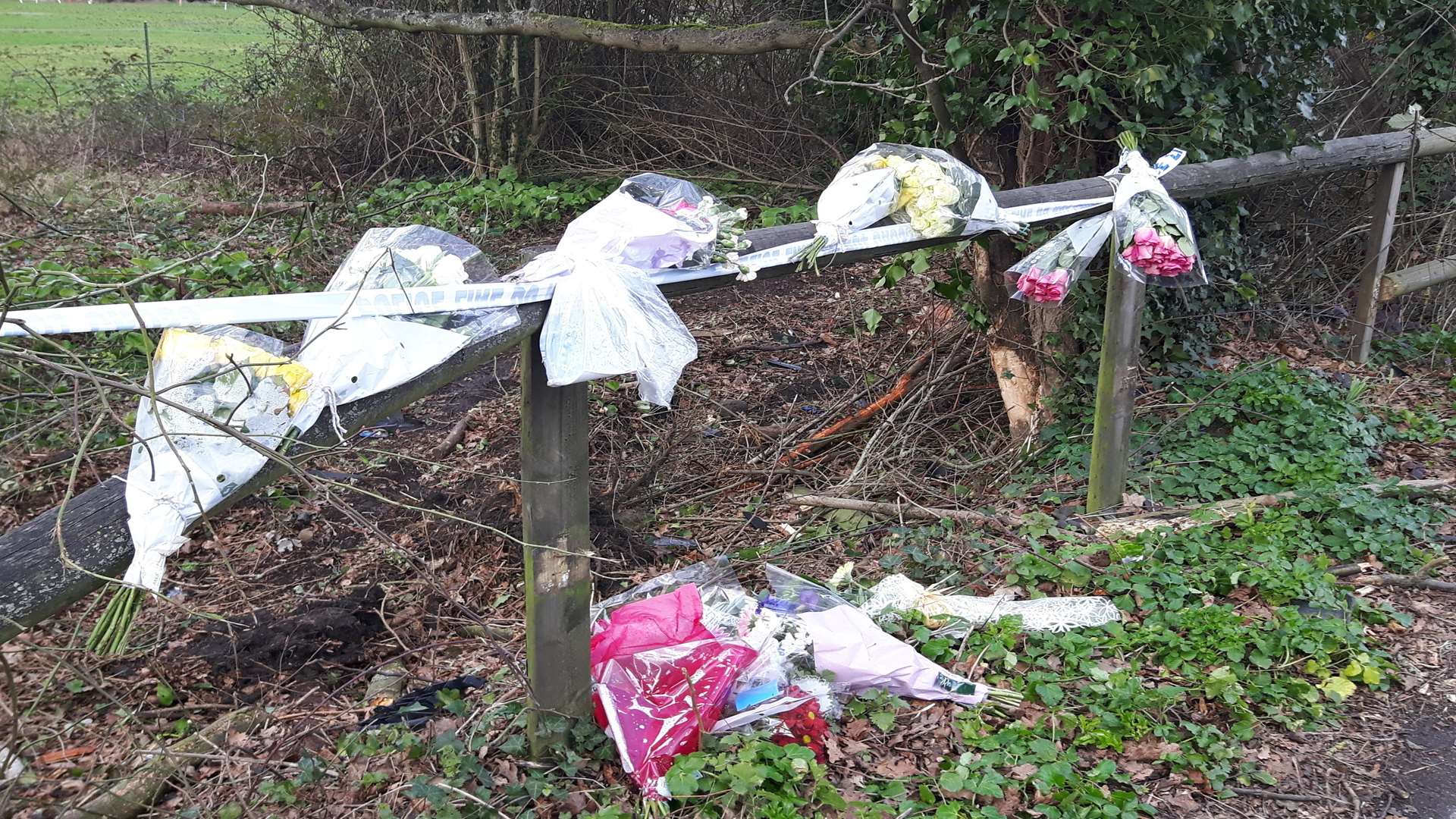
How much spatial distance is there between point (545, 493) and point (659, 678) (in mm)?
645

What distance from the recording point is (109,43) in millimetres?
17703

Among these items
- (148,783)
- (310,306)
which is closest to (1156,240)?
(310,306)

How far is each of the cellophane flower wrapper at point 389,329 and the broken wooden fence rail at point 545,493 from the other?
4cm

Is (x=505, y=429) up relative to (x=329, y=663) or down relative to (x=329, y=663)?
up

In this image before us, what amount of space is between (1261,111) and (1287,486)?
6.76 ft

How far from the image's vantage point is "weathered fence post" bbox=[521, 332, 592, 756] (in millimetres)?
2691

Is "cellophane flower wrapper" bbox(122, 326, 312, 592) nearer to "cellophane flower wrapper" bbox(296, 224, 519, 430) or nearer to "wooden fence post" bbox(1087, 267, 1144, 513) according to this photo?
"cellophane flower wrapper" bbox(296, 224, 519, 430)

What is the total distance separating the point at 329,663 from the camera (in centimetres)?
372

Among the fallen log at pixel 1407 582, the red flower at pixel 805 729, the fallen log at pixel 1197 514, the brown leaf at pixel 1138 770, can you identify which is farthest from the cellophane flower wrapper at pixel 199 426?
the fallen log at pixel 1407 582

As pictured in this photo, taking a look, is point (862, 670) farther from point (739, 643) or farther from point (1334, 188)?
point (1334, 188)

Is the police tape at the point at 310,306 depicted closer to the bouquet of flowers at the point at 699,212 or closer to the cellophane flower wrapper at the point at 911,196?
the bouquet of flowers at the point at 699,212

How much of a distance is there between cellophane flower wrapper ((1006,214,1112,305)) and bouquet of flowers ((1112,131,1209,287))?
9 cm

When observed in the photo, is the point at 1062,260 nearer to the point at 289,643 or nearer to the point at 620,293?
the point at 620,293

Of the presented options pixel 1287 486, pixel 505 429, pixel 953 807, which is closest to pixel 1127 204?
pixel 1287 486
